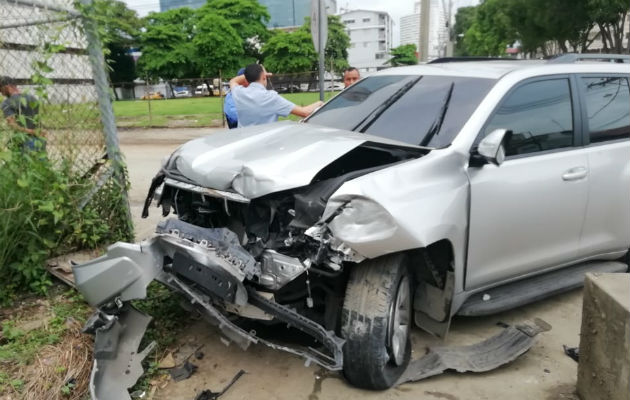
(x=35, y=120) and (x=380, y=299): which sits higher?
(x=35, y=120)

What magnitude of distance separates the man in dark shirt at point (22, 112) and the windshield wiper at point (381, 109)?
2328 mm

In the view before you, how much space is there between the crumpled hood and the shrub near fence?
3.43 feet

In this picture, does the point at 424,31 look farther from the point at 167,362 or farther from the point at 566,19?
the point at 566,19

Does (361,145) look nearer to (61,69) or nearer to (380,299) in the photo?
(380,299)

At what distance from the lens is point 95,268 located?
2.67 meters

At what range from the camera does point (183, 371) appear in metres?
3.20

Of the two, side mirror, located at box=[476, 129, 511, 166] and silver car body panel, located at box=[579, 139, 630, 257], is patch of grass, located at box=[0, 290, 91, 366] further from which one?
silver car body panel, located at box=[579, 139, 630, 257]

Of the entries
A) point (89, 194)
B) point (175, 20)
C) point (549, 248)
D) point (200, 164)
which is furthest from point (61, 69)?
point (175, 20)

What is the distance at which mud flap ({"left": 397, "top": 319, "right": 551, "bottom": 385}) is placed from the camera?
3139 millimetres

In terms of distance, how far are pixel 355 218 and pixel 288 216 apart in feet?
1.59

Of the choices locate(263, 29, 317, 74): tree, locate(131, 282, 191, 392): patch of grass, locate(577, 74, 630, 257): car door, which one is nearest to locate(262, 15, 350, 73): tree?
locate(263, 29, 317, 74): tree

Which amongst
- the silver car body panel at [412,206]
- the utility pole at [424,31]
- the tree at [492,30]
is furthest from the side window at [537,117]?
the tree at [492,30]

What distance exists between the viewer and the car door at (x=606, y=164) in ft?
12.4

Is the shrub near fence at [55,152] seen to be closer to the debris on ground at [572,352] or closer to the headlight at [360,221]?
the headlight at [360,221]
